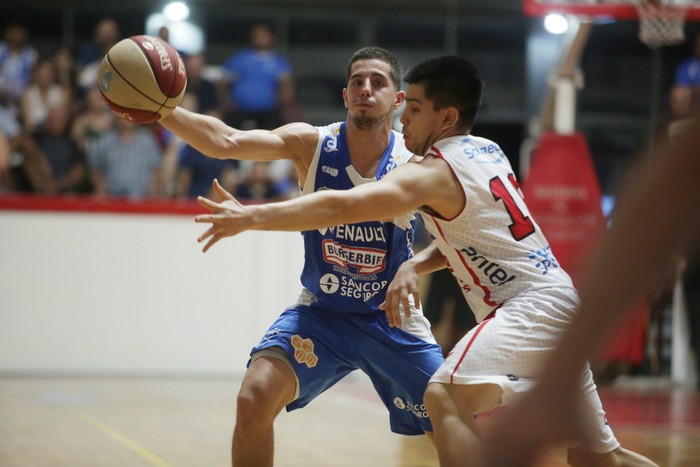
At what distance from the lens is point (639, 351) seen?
36.0 feet

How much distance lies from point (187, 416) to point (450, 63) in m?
5.42

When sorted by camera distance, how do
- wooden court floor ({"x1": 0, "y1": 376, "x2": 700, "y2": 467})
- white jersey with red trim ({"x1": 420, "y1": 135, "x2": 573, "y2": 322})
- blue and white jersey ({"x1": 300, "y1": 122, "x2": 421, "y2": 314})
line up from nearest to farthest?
1. white jersey with red trim ({"x1": 420, "y1": 135, "x2": 573, "y2": 322})
2. blue and white jersey ({"x1": 300, "y1": 122, "x2": 421, "y2": 314})
3. wooden court floor ({"x1": 0, "y1": 376, "x2": 700, "y2": 467})

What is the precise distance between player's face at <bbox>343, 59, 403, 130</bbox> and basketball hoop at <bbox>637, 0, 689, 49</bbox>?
5.12 metres

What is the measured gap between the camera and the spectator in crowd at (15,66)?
12320mm

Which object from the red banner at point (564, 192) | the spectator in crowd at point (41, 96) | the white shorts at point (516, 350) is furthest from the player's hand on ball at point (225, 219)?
the spectator in crowd at point (41, 96)

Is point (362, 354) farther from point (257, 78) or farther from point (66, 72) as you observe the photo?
point (66, 72)

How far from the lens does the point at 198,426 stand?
820 cm

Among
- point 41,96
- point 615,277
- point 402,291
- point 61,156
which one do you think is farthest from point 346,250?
point 41,96

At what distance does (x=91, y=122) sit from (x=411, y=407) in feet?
26.9

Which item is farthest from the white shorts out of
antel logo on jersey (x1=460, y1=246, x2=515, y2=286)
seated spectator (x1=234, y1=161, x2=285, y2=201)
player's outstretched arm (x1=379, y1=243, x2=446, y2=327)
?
seated spectator (x1=234, y1=161, x2=285, y2=201)

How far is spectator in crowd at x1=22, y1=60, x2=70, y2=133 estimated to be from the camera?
40.2 feet

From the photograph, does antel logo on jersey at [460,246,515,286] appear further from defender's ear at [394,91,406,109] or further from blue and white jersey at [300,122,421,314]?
defender's ear at [394,91,406,109]

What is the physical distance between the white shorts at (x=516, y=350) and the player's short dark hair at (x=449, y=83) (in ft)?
2.84

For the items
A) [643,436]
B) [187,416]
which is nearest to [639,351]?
[643,436]
